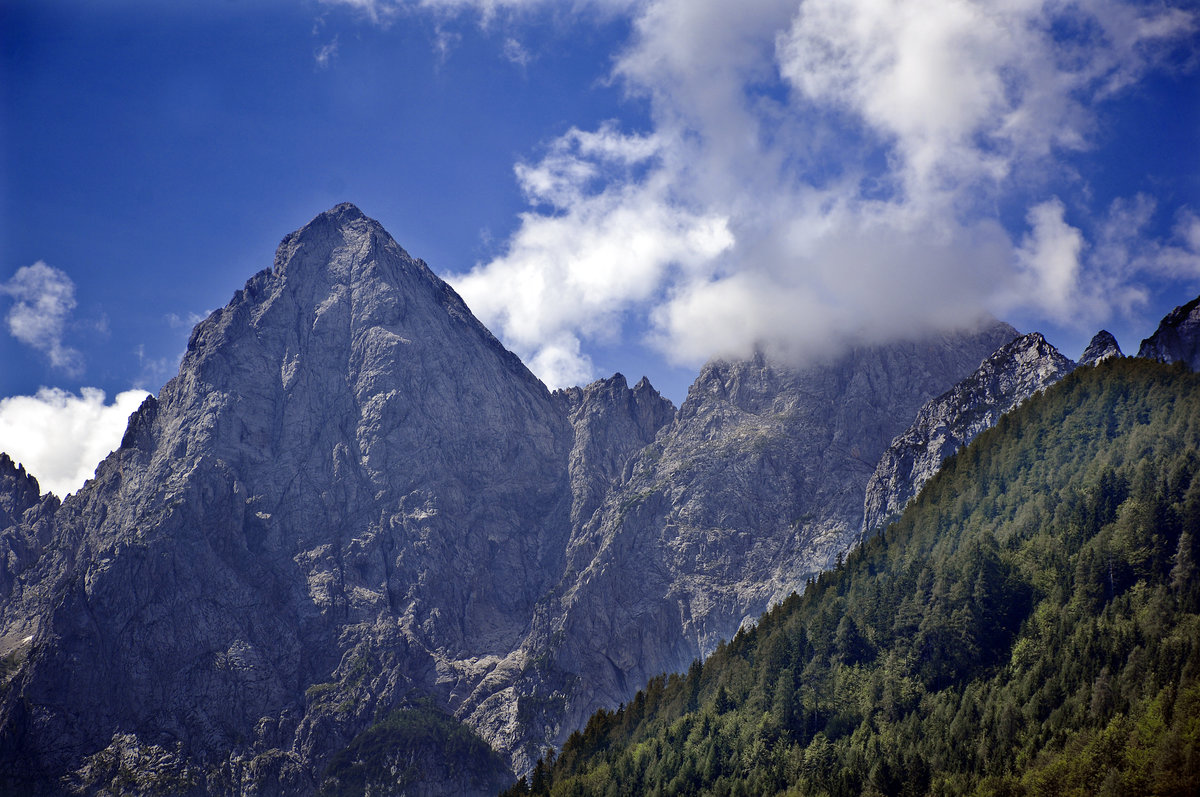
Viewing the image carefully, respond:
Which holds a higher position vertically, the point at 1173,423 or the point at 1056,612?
the point at 1173,423

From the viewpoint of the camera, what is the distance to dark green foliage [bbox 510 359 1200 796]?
13050 cm

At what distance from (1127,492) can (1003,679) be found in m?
43.6

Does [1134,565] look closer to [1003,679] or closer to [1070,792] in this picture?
[1003,679]

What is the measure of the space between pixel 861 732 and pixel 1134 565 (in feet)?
169

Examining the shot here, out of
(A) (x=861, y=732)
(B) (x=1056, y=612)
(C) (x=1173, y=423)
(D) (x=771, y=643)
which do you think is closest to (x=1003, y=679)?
(B) (x=1056, y=612)

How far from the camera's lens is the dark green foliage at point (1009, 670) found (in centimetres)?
13050

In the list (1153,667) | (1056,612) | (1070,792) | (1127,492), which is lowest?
(1070,792)

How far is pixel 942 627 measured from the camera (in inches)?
6713

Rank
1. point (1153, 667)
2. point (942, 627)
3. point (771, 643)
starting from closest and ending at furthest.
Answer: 1. point (1153, 667)
2. point (942, 627)
3. point (771, 643)

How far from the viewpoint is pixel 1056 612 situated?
Answer: 521 ft

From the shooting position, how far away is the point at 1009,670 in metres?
156

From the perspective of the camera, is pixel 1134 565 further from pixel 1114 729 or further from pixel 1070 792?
pixel 1070 792

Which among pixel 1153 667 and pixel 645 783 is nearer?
pixel 1153 667

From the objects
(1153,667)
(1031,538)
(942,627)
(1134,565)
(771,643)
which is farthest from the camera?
(771,643)
